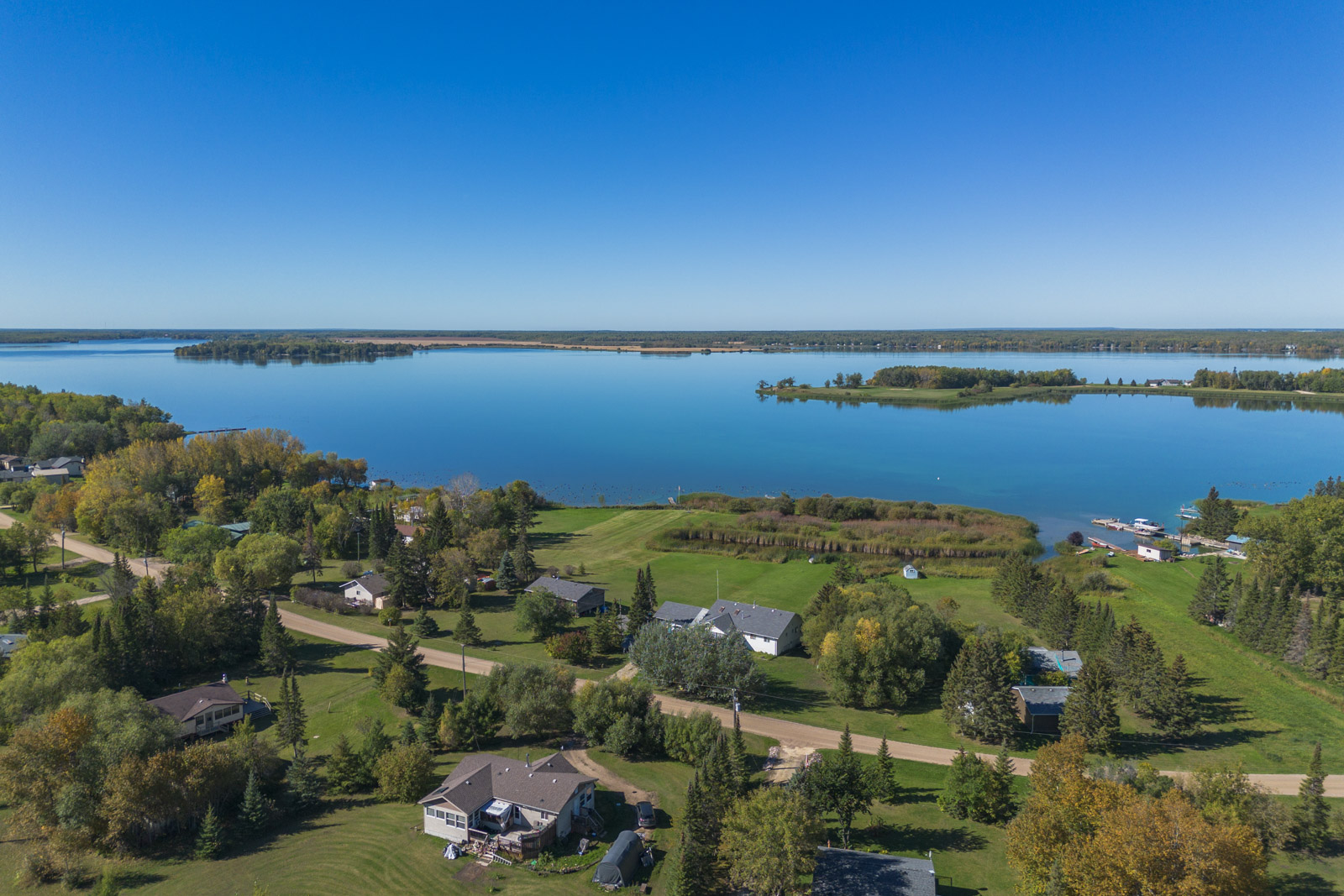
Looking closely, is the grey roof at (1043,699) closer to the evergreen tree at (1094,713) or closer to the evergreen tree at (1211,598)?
the evergreen tree at (1094,713)

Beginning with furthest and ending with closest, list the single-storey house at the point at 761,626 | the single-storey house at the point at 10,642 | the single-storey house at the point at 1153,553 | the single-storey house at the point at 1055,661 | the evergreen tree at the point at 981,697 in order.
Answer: the single-storey house at the point at 1153,553 < the single-storey house at the point at 761,626 < the single-storey house at the point at 1055,661 < the single-storey house at the point at 10,642 < the evergreen tree at the point at 981,697

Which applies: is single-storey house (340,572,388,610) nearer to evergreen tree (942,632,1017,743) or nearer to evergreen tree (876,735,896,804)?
evergreen tree (876,735,896,804)

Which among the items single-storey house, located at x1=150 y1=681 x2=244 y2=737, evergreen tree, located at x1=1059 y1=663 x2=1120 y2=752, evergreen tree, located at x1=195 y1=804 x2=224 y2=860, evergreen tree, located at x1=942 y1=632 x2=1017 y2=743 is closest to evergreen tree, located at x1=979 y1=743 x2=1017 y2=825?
evergreen tree, located at x1=942 y1=632 x2=1017 y2=743

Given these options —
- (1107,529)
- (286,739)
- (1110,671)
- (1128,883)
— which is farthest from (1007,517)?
(286,739)

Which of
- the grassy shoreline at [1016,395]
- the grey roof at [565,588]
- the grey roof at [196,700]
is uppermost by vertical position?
the grassy shoreline at [1016,395]

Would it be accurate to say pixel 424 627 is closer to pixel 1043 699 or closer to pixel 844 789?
pixel 844 789

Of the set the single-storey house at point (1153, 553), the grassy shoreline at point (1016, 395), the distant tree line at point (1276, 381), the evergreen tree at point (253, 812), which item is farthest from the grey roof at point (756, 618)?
the distant tree line at point (1276, 381)

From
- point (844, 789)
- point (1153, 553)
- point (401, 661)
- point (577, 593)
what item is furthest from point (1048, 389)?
point (401, 661)

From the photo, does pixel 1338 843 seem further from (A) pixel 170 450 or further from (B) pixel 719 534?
(A) pixel 170 450
